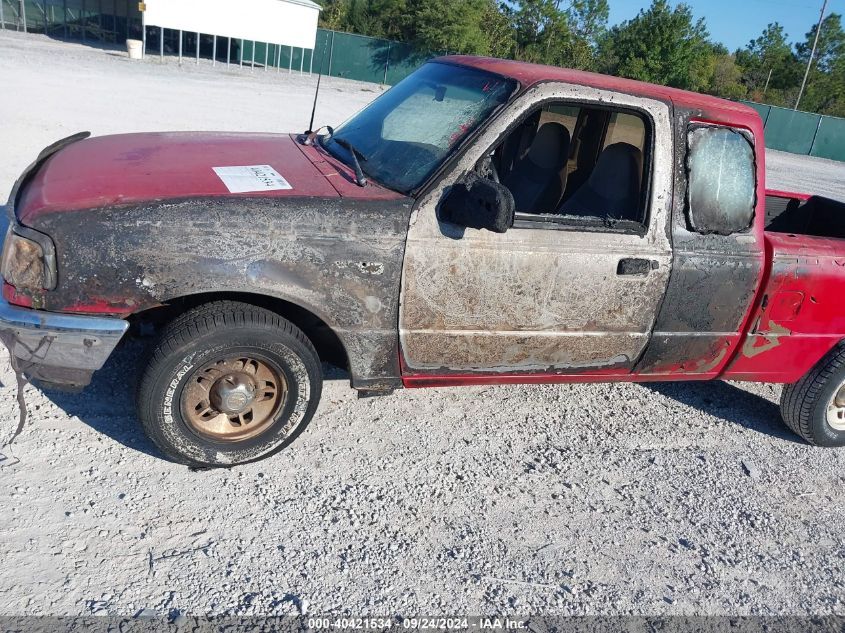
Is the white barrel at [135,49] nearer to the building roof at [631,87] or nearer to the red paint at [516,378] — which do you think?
the building roof at [631,87]

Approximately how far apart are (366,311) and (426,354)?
1.36 ft

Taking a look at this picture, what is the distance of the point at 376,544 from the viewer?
3.04 m

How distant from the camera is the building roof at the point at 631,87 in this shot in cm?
358

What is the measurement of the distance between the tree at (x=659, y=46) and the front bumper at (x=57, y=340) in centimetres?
3875

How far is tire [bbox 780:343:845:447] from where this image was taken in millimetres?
4289

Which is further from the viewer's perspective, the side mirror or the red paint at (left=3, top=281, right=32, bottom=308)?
the side mirror

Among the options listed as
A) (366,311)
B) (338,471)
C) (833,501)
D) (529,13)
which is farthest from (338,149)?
(529,13)

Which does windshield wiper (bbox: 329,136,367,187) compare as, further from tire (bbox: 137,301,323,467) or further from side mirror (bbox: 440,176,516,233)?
tire (bbox: 137,301,323,467)

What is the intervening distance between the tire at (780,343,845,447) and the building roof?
1.54 metres

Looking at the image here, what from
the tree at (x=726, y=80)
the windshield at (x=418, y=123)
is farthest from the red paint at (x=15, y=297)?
the tree at (x=726, y=80)

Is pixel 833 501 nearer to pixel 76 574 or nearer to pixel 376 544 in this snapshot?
pixel 376 544

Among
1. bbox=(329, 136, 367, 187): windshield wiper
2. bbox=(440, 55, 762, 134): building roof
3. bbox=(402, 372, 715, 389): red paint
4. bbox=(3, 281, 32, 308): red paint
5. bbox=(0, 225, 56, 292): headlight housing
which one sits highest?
bbox=(440, 55, 762, 134): building roof

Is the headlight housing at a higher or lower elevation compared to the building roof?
lower

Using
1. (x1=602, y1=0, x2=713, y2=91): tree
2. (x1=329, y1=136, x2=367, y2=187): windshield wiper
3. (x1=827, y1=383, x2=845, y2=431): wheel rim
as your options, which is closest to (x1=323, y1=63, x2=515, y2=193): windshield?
(x1=329, y1=136, x2=367, y2=187): windshield wiper
